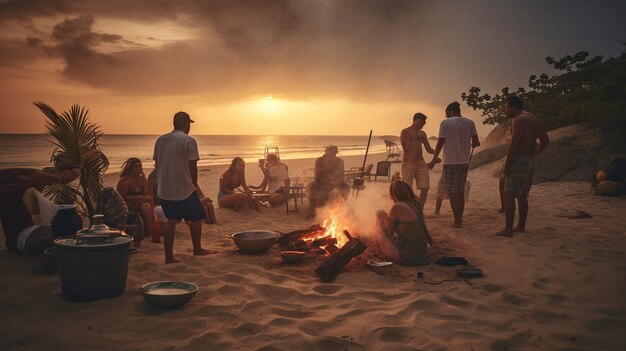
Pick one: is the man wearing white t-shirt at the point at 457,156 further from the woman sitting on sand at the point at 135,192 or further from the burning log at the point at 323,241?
the woman sitting on sand at the point at 135,192

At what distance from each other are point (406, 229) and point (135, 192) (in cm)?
478

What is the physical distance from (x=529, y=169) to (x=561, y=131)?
33.5ft

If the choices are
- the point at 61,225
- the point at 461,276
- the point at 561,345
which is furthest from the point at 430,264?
the point at 61,225

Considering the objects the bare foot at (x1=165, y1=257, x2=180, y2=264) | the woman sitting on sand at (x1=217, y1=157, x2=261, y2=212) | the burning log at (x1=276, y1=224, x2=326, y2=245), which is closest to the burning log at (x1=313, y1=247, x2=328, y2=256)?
the burning log at (x1=276, y1=224, x2=326, y2=245)

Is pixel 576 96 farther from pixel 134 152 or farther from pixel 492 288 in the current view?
pixel 134 152

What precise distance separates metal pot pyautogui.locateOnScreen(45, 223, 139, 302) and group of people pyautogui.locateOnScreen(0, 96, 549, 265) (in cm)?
135

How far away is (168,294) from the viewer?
3877mm

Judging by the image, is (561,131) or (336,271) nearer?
(336,271)

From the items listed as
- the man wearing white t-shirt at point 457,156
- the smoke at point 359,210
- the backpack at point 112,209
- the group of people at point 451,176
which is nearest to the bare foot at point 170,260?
the backpack at point 112,209

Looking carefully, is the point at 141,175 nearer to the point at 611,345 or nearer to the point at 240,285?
the point at 240,285

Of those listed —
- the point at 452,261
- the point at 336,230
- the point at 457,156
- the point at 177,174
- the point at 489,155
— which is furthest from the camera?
the point at 489,155

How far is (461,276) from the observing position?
495cm

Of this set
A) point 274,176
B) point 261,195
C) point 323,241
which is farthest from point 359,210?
point 323,241

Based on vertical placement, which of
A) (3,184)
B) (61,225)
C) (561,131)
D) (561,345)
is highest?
(561,131)
